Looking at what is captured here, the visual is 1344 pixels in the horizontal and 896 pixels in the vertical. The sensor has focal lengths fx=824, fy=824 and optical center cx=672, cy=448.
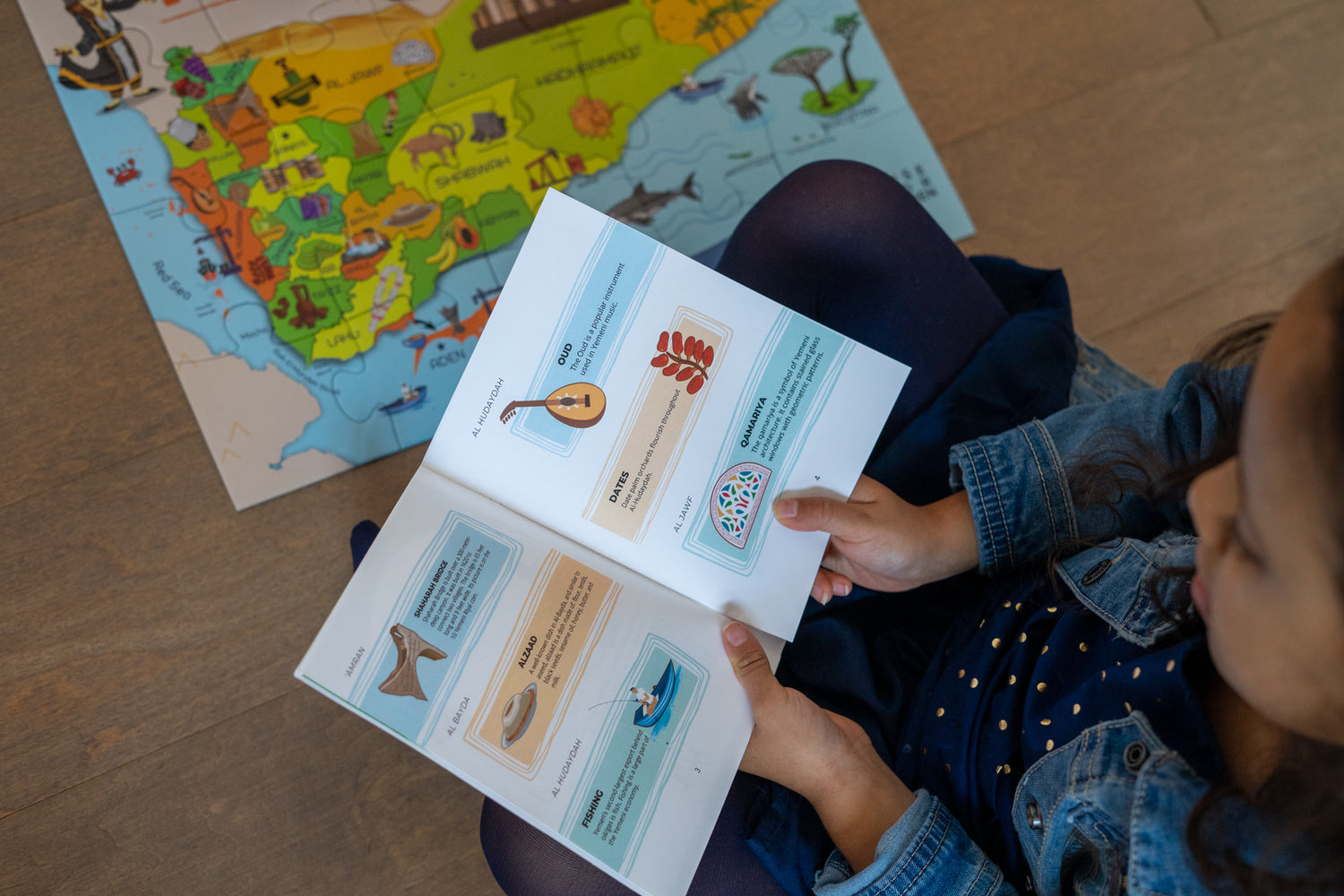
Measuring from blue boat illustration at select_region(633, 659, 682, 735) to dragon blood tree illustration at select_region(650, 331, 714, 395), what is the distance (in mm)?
182


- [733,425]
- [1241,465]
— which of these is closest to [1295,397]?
[1241,465]

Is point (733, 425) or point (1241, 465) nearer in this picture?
point (1241, 465)

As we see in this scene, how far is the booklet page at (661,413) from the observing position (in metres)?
0.53

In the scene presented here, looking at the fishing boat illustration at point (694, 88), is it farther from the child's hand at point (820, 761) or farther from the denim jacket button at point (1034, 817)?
the denim jacket button at point (1034, 817)

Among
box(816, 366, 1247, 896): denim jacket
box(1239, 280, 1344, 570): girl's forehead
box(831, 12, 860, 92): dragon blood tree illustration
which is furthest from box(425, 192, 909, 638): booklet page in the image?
box(831, 12, 860, 92): dragon blood tree illustration

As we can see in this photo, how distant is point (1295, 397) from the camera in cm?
30

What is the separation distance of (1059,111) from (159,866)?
117 cm

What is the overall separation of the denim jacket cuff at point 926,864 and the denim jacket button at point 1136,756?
114 mm

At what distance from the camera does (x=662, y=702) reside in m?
0.52

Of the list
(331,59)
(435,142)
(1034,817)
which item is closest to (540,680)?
(1034,817)

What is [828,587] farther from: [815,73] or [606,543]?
[815,73]

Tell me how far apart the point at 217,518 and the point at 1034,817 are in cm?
72

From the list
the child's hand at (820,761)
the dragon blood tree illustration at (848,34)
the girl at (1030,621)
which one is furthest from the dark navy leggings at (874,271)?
the dragon blood tree illustration at (848,34)

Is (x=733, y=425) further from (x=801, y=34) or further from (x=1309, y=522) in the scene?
(x=801, y=34)
